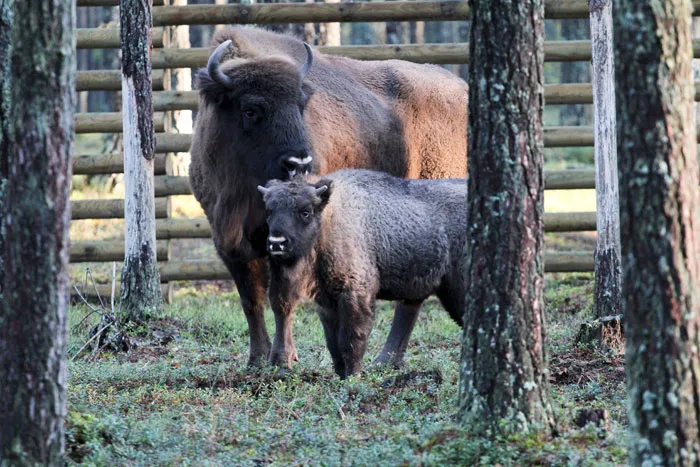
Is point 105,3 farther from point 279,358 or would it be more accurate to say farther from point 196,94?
point 279,358

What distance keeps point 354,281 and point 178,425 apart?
231 cm

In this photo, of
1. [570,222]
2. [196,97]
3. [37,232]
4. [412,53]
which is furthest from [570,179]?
[37,232]

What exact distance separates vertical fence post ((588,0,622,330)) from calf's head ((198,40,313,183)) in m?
2.60

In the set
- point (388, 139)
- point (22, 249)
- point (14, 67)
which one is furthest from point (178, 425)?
point (388, 139)

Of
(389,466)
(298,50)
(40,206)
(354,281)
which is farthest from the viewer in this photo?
(298,50)

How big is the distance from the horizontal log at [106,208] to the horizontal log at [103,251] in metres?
0.34

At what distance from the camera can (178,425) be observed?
5.62 metres

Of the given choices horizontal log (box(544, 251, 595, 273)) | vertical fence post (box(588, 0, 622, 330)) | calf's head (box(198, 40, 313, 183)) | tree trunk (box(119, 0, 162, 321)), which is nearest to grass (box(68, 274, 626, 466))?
tree trunk (box(119, 0, 162, 321))

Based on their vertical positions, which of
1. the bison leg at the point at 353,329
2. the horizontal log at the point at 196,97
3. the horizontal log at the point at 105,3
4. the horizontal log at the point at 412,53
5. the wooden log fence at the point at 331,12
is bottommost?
the bison leg at the point at 353,329

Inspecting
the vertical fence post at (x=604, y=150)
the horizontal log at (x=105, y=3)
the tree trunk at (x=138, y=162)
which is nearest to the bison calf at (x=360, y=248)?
the vertical fence post at (x=604, y=150)

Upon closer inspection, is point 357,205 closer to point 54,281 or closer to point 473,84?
point 473,84

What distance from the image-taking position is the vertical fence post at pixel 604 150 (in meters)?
8.45

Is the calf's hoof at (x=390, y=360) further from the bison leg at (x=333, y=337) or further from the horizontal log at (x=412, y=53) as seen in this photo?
the horizontal log at (x=412, y=53)

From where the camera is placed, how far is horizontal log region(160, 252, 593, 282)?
11844 mm
